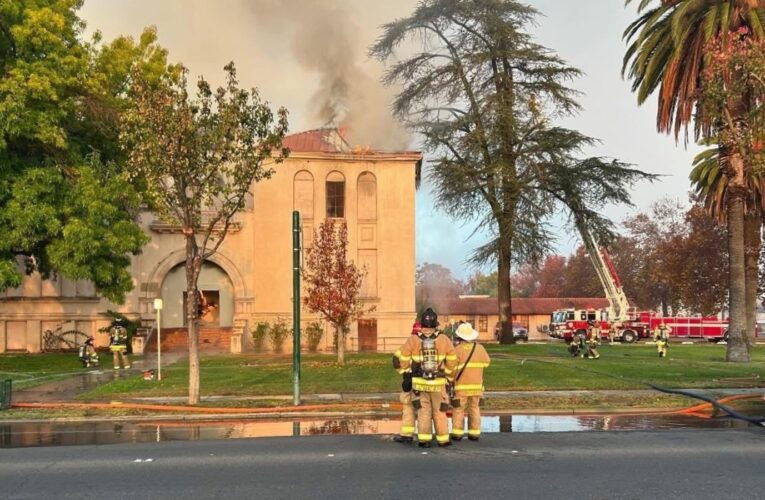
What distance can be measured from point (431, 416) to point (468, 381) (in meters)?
0.70

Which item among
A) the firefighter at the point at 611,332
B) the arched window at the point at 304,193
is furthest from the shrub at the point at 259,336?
the firefighter at the point at 611,332

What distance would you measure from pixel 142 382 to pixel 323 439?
9.69 m

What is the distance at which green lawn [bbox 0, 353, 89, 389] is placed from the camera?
785 inches

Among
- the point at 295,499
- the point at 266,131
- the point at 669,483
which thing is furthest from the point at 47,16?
the point at 669,483

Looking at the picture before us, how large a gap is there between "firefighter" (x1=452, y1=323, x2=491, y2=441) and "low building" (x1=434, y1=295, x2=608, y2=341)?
50747 millimetres

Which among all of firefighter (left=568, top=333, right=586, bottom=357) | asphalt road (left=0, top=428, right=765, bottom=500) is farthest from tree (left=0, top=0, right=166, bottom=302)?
firefighter (left=568, top=333, right=586, bottom=357)

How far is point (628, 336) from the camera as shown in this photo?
1829 inches

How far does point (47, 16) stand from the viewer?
20.3 meters

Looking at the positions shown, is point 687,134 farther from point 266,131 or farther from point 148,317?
point 148,317

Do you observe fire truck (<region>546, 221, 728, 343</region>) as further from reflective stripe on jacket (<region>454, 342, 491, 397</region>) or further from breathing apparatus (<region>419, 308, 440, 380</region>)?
breathing apparatus (<region>419, 308, 440, 380</region>)

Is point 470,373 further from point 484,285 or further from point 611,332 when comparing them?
point 484,285

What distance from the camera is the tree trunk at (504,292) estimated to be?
36.7m

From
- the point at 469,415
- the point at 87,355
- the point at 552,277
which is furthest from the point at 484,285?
the point at 469,415

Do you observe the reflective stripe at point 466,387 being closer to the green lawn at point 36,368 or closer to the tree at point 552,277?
the green lawn at point 36,368
